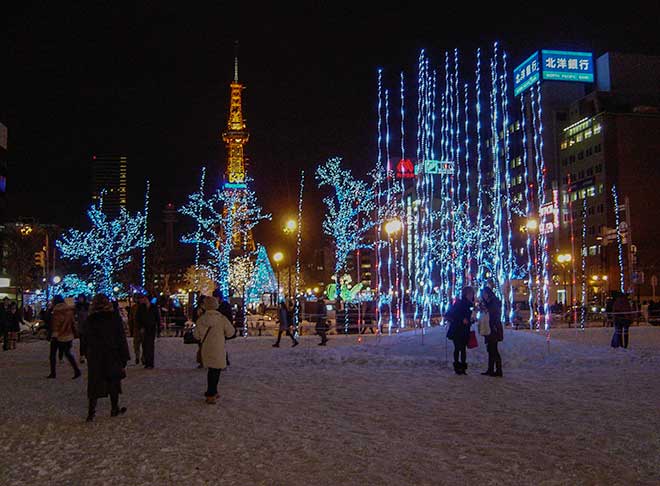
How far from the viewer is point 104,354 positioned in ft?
27.6

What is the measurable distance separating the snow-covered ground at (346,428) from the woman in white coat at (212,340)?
32 centimetres

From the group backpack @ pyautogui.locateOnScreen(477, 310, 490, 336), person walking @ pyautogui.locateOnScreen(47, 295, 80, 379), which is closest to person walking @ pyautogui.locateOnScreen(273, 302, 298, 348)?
person walking @ pyautogui.locateOnScreen(47, 295, 80, 379)

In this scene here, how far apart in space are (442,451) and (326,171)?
1217 inches

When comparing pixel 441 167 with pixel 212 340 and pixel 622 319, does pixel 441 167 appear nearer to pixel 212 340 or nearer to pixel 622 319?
pixel 622 319

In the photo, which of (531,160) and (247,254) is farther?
(531,160)

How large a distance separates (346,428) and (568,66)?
281ft

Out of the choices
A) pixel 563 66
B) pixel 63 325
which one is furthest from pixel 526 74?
pixel 63 325

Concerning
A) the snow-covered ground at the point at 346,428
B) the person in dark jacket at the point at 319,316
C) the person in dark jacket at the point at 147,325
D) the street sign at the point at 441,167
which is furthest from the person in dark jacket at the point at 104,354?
the street sign at the point at 441,167

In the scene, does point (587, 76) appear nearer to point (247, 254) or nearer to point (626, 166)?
point (626, 166)

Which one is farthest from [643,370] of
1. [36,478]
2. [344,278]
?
[344,278]

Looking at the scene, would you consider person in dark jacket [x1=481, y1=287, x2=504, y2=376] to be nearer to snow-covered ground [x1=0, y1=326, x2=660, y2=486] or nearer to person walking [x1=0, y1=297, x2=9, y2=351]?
snow-covered ground [x1=0, y1=326, x2=660, y2=486]

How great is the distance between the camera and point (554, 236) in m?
77.0

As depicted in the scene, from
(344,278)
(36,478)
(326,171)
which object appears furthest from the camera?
(344,278)

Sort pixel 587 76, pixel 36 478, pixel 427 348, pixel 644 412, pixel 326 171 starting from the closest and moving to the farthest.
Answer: pixel 36 478 < pixel 644 412 < pixel 427 348 < pixel 326 171 < pixel 587 76
